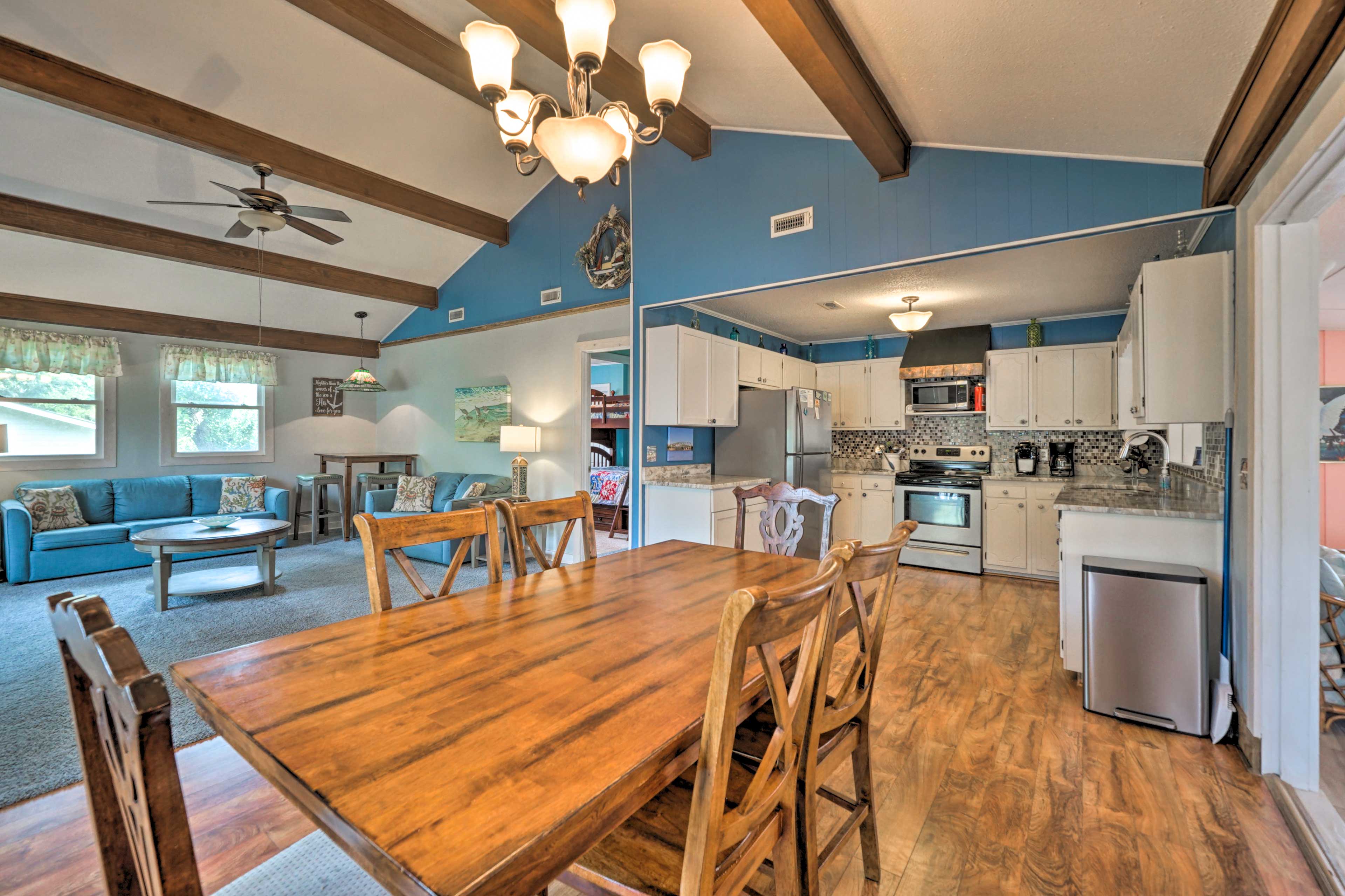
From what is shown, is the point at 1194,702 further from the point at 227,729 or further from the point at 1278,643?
the point at 227,729

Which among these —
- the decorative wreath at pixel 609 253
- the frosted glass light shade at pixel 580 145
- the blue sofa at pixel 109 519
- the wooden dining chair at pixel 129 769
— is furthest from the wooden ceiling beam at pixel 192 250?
the wooden dining chair at pixel 129 769

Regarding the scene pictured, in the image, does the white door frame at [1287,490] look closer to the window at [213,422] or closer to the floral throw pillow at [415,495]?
the floral throw pillow at [415,495]

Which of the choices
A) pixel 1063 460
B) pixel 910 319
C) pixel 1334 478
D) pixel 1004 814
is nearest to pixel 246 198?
pixel 910 319

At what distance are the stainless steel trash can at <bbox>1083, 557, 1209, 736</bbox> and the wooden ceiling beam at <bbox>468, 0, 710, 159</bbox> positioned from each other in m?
2.94

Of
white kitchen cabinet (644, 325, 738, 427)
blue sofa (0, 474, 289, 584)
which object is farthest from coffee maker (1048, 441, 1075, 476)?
blue sofa (0, 474, 289, 584)

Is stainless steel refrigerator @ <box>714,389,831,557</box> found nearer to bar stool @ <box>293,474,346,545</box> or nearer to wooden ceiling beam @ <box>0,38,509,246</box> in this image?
wooden ceiling beam @ <box>0,38,509,246</box>

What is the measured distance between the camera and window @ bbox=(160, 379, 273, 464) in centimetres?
644

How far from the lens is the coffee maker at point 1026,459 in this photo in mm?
5066

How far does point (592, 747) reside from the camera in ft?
2.86

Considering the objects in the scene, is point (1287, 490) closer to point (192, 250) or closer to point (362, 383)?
point (362, 383)

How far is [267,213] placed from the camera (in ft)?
12.9

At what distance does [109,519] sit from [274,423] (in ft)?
6.43

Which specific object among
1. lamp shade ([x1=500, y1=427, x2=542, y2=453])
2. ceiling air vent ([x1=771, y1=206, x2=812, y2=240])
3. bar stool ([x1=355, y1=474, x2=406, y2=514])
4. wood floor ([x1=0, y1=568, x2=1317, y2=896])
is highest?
ceiling air vent ([x1=771, y1=206, x2=812, y2=240])

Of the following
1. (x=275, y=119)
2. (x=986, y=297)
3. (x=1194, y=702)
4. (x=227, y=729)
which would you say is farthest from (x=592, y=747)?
(x=275, y=119)
